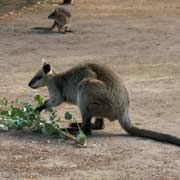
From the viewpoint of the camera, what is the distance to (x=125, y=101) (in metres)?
8.23

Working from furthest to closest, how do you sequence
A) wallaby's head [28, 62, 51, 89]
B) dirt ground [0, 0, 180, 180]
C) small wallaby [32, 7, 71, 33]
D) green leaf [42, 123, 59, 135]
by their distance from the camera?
small wallaby [32, 7, 71, 33]
wallaby's head [28, 62, 51, 89]
green leaf [42, 123, 59, 135]
dirt ground [0, 0, 180, 180]

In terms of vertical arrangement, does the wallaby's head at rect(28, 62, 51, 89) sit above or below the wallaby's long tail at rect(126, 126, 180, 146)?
above

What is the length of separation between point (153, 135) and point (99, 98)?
653mm

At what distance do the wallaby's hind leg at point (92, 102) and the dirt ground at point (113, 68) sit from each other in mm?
208

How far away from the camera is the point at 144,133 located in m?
8.03

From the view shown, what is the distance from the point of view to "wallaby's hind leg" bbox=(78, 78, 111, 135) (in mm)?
8055

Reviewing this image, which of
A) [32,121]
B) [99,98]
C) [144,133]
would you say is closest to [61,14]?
[32,121]

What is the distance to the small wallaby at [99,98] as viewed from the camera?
8.05 m

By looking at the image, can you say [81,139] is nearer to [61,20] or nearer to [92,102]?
[92,102]

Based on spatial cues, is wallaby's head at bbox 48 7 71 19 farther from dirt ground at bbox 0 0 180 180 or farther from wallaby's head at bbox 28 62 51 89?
wallaby's head at bbox 28 62 51 89

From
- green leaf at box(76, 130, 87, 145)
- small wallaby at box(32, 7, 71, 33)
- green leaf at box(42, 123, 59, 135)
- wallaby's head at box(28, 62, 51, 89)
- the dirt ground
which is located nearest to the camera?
the dirt ground

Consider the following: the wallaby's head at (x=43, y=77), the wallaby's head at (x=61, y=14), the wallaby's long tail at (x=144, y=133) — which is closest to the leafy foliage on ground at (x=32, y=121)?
the wallaby's head at (x=43, y=77)

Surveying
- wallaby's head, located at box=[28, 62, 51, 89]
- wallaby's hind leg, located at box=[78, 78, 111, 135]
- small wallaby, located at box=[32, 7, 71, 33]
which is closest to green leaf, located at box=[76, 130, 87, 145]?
wallaby's hind leg, located at box=[78, 78, 111, 135]

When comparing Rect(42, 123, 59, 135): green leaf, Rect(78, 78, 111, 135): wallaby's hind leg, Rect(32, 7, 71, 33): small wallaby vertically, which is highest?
Rect(78, 78, 111, 135): wallaby's hind leg
